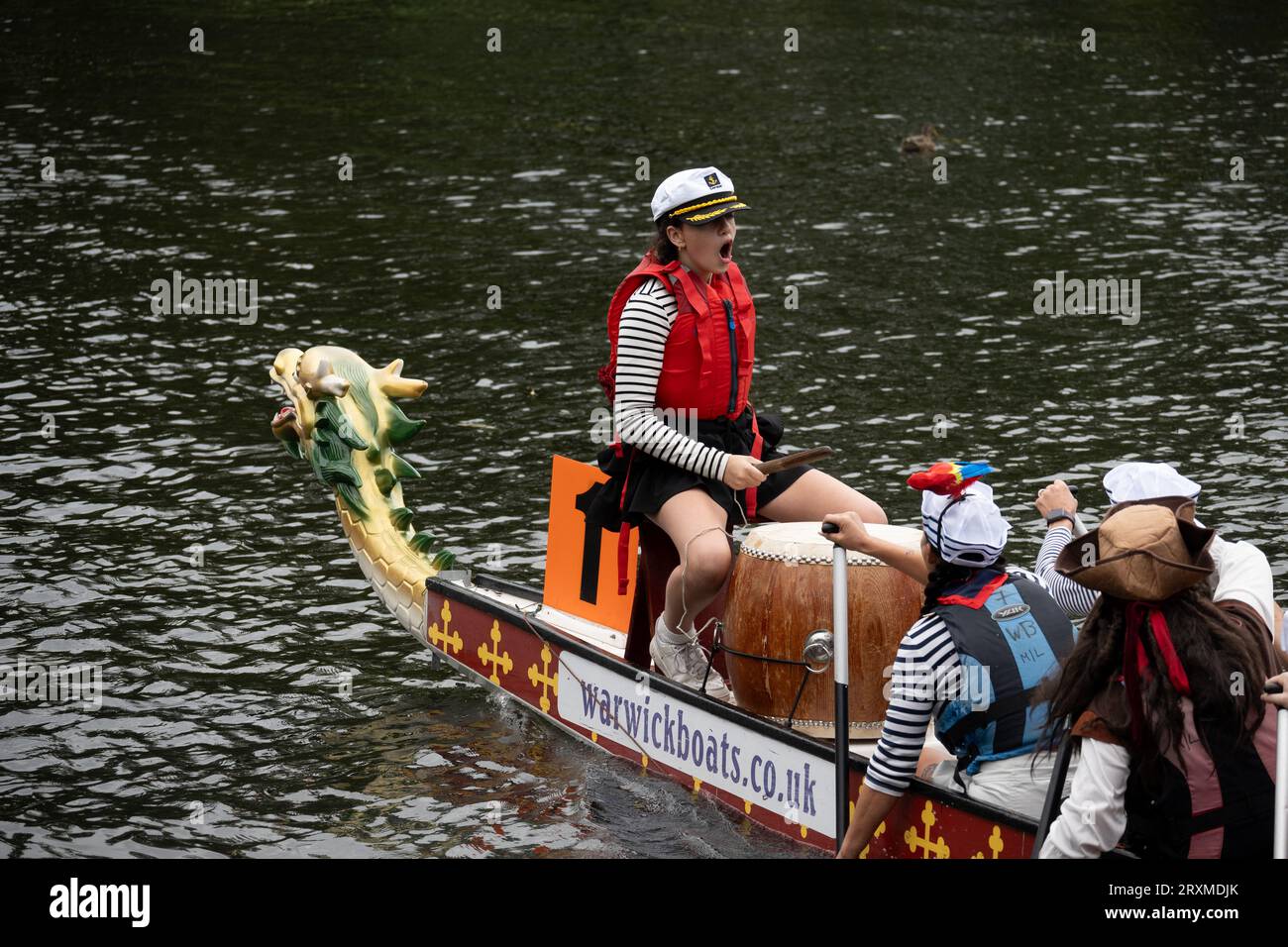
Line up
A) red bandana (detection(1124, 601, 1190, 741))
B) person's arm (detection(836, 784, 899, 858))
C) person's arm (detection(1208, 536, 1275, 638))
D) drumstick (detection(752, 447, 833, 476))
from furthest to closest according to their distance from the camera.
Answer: drumstick (detection(752, 447, 833, 476)) < person's arm (detection(836, 784, 899, 858)) < person's arm (detection(1208, 536, 1275, 638)) < red bandana (detection(1124, 601, 1190, 741))

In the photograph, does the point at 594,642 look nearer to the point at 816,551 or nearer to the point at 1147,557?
the point at 816,551

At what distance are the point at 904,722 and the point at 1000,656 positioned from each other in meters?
0.40

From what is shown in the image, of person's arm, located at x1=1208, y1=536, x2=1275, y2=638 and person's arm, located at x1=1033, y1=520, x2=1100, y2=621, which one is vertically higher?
person's arm, located at x1=1208, y1=536, x2=1275, y2=638

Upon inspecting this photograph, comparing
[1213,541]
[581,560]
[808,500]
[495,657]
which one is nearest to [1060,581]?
[808,500]

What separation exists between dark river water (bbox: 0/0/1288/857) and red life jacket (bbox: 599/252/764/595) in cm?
180

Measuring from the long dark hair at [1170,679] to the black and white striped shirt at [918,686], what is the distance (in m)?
0.82

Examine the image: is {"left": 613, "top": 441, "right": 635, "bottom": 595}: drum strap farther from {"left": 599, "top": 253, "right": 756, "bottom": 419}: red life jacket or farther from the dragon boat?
{"left": 599, "top": 253, "right": 756, "bottom": 419}: red life jacket

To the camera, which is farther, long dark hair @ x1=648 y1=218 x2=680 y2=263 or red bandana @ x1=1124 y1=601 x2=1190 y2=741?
long dark hair @ x1=648 y1=218 x2=680 y2=263

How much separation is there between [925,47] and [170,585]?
19.9 metres

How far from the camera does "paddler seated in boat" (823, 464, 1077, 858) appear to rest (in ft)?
19.1

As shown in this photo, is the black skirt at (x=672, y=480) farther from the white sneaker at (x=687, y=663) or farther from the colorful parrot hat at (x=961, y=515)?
the colorful parrot hat at (x=961, y=515)

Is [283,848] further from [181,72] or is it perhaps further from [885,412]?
[181,72]

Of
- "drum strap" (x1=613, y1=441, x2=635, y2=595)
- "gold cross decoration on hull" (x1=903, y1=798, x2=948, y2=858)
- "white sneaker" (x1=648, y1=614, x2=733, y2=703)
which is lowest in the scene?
"gold cross decoration on hull" (x1=903, y1=798, x2=948, y2=858)

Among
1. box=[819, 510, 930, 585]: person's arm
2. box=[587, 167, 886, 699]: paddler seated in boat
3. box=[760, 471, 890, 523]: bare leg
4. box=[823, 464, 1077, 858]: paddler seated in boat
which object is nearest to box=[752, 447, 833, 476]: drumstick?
box=[587, 167, 886, 699]: paddler seated in boat
